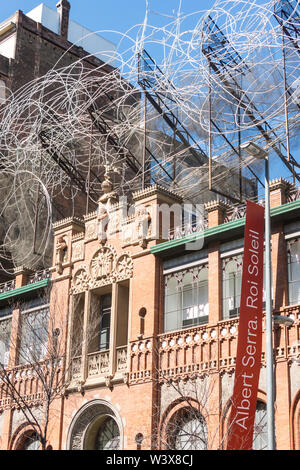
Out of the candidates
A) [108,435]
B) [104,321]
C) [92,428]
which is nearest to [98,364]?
[104,321]

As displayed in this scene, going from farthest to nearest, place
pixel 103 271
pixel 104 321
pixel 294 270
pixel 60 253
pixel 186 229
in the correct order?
pixel 60 253
pixel 104 321
pixel 103 271
pixel 186 229
pixel 294 270

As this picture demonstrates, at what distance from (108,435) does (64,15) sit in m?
32.8

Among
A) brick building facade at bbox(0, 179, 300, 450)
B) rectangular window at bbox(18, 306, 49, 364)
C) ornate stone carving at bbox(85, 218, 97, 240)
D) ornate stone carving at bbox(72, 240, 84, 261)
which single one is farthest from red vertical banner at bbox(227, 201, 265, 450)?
rectangular window at bbox(18, 306, 49, 364)

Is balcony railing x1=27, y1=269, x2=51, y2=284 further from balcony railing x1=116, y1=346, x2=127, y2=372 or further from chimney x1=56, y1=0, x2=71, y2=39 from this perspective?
chimney x1=56, y1=0, x2=71, y2=39

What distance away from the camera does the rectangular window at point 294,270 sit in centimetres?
2675

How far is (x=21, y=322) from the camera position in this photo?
36156mm

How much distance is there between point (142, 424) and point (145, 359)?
2.42m

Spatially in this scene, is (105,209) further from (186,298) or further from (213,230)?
(213,230)

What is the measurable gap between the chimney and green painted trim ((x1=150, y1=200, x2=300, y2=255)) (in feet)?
89.6

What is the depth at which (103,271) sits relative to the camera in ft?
109

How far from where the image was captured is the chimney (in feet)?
178

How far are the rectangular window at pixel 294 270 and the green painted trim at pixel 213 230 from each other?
1186 mm

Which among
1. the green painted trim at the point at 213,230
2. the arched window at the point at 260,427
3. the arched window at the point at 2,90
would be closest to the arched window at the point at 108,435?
the arched window at the point at 260,427

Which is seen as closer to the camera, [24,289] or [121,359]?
[121,359]
